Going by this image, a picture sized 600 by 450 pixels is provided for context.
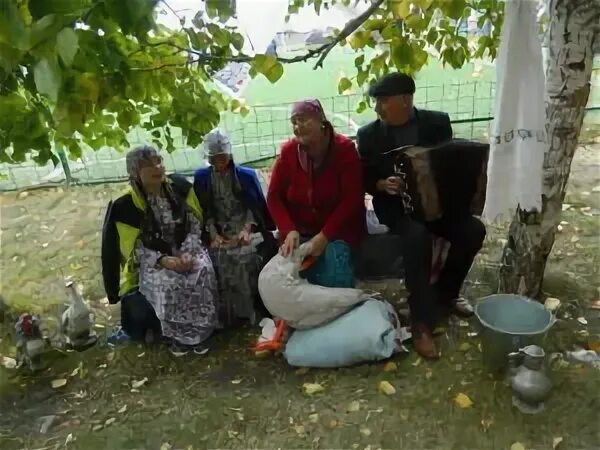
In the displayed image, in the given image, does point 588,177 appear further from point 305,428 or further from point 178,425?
point 178,425

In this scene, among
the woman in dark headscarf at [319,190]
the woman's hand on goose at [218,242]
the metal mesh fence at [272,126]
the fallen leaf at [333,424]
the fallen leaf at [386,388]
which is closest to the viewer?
the fallen leaf at [333,424]

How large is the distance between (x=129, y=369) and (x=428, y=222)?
1465 mm

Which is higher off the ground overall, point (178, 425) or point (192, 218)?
point (192, 218)


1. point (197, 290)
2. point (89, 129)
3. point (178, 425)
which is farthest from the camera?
point (197, 290)

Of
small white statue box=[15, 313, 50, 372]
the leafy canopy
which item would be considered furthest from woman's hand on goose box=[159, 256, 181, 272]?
small white statue box=[15, 313, 50, 372]

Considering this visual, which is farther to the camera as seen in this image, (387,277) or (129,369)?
(387,277)

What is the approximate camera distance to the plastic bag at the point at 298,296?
237cm

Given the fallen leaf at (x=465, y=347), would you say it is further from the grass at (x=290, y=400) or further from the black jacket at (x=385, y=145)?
the black jacket at (x=385, y=145)

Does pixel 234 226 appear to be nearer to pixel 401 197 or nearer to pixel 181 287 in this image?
pixel 181 287

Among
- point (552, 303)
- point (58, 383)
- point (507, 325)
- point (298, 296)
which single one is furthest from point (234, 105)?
point (552, 303)

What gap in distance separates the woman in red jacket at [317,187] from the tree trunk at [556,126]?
2.36 feet

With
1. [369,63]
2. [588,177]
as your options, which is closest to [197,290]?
[369,63]

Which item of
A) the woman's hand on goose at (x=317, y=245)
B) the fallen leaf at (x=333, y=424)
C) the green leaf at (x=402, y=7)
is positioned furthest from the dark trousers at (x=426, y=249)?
the green leaf at (x=402, y=7)

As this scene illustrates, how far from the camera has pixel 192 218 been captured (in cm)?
262
